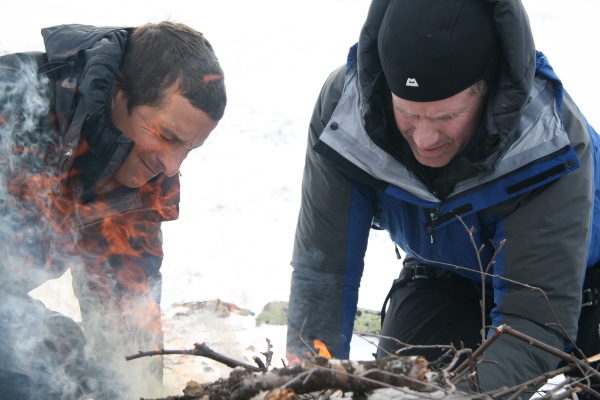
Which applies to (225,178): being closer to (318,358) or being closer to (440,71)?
(440,71)

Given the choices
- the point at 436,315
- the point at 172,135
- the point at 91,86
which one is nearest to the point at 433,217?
the point at 436,315

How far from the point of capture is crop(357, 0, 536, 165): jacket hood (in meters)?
2.17

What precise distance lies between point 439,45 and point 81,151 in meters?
1.69

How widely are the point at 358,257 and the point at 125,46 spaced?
1549mm

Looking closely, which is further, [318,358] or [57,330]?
[57,330]

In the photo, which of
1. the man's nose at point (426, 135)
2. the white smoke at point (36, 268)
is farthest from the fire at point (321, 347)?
the man's nose at point (426, 135)

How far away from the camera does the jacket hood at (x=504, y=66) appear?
7.11 feet

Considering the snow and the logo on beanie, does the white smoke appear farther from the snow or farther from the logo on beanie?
the logo on beanie

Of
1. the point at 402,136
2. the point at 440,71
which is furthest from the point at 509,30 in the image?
the point at 402,136

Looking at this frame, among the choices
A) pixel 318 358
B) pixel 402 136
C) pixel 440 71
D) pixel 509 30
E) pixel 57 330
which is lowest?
pixel 57 330

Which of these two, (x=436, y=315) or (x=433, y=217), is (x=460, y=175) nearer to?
(x=433, y=217)

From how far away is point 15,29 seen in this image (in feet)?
22.2

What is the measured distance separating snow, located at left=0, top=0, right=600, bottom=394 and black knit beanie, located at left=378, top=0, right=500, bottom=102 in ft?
6.24

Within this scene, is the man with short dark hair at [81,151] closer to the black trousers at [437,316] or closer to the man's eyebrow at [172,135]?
the man's eyebrow at [172,135]
